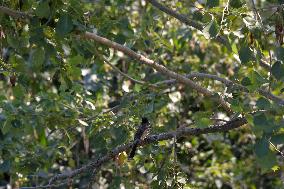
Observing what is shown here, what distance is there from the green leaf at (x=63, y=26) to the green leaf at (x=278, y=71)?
0.56m

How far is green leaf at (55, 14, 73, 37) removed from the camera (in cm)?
192

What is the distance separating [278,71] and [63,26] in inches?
23.5

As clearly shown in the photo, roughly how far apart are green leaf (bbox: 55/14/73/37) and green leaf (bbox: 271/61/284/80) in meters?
0.56

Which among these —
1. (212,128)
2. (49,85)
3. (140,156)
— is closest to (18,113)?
(140,156)

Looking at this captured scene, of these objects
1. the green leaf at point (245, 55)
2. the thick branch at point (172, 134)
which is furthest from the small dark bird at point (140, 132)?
the green leaf at point (245, 55)

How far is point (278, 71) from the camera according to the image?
178 centimetres

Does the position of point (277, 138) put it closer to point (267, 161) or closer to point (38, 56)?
point (267, 161)

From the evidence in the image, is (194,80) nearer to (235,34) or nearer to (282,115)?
(235,34)

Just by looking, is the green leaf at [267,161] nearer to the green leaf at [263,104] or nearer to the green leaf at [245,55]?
the green leaf at [263,104]

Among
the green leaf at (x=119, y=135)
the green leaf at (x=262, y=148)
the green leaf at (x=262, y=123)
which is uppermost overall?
the green leaf at (x=119, y=135)

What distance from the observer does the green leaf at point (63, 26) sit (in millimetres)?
1918

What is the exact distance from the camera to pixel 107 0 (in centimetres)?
286

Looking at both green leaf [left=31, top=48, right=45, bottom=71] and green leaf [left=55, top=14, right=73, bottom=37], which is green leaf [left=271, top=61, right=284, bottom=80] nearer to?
green leaf [left=55, top=14, right=73, bottom=37]

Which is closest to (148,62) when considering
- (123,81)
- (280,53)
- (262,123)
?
(280,53)
